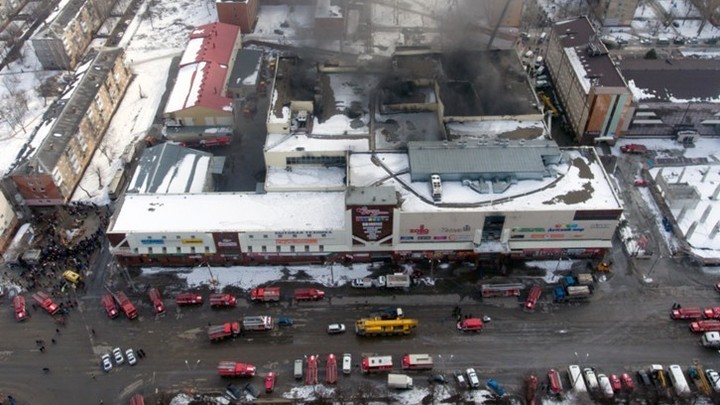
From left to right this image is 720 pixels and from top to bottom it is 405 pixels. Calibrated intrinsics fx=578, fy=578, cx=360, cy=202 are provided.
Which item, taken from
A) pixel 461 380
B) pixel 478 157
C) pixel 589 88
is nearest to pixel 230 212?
pixel 478 157

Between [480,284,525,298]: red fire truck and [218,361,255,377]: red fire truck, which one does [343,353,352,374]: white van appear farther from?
[480,284,525,298]: red fire truck

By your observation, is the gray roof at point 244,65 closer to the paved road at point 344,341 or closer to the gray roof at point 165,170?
the gray roof at point 165,170

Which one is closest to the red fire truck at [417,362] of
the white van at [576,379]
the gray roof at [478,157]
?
the white van at [576,379]

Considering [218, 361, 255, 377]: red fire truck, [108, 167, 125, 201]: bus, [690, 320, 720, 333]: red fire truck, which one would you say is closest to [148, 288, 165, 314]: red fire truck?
[218, 361, 255, 377]: red fire truck

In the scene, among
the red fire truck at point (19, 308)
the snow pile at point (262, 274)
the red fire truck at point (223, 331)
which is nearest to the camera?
the red fire truck at point (223, 331)

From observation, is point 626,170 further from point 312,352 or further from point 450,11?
point 312,352

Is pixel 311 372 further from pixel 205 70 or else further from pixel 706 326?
pixel 205 70
